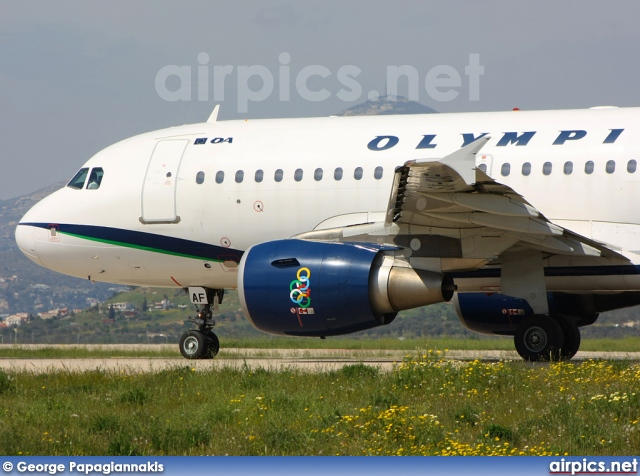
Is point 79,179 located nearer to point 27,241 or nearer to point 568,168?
point 27,241

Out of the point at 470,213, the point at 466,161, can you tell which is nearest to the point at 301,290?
the point at 470,213

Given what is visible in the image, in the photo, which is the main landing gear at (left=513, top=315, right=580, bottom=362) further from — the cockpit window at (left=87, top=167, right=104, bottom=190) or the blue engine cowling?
the cockpit window at (left=87, top=167, right=104, bottom=190)

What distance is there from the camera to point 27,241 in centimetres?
2012

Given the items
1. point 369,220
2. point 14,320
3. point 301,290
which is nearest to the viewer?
point 301,290

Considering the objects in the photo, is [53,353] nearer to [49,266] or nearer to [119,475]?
[49,266]

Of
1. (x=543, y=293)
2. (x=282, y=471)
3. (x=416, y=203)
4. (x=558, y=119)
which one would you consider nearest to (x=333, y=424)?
(x=282, y=471)

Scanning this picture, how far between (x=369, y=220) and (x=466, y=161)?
397cm

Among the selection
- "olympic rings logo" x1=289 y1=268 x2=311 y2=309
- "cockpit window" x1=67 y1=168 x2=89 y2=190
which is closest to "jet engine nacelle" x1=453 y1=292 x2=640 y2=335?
"olympic rings logo" x1=289 y1=268 x2=311 y2=309

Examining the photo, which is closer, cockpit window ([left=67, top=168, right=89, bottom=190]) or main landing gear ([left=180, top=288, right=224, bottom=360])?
main landing gear ([left=180, top=288, right=224, bottom=360])

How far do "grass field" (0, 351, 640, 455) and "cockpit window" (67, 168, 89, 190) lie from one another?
6252mm

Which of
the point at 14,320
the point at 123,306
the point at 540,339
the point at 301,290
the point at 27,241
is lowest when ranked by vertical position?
the point at 14,320

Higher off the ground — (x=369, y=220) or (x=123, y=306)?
(x=369, y=220)

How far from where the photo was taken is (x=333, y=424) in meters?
10.4

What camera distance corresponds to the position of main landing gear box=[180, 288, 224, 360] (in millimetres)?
19453
